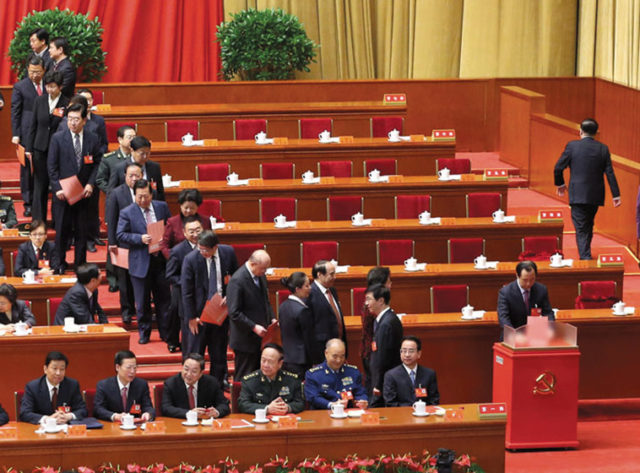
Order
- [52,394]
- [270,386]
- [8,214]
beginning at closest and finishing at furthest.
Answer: [52,394], [270,386], [8,214]

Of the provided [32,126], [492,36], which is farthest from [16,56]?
[492,36]

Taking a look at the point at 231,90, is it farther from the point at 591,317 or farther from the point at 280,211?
the point at 591,317

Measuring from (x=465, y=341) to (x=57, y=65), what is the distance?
12.5 feet

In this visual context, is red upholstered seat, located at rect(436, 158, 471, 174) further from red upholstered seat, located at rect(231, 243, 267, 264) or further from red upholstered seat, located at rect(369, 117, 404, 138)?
red upholstered seat, located at rect(231, 243, 267, 264)

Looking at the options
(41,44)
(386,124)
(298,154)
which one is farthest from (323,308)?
(386,124)

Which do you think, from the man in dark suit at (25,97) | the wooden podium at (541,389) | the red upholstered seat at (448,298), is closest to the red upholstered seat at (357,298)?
the red upholstered seat at (448,298)

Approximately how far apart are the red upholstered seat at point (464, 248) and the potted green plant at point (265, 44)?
3.64 metres

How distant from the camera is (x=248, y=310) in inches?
289

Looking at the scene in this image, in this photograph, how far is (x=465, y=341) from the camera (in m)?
7.91

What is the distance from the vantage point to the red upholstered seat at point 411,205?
9.58 m

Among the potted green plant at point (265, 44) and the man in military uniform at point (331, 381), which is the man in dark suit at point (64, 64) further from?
the man in military uniform at point (331, 381)

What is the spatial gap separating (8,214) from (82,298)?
6.75ft

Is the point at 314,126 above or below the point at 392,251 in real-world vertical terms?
above

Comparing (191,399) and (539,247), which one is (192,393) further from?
(539,247)
